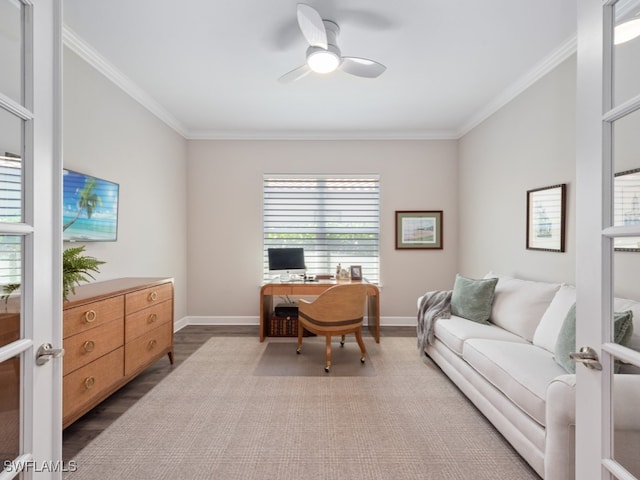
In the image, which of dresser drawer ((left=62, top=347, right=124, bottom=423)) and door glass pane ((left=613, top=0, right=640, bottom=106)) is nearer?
door glass pane ((left=613, top=0, right=640, bottom=106))

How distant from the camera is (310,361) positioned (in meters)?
3.39

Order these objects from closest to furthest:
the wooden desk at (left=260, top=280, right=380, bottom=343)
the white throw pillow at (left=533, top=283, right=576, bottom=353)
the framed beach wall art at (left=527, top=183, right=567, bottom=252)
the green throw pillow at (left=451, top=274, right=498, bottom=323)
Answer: the white throw pillow at (left=533, top=283, right=576, bottom=353) → the framed beach wall art at (left=527, top=183, right=567, bottom=252) → the green throw pillow at (left=451, top=274, right=498, bottom=323) → the wooden desk at (left=260, top=280, right=380, bottom=343)

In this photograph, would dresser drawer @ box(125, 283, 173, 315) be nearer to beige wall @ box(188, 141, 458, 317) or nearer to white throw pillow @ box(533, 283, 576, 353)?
beige wall @ box(188, 141, 458, 317)

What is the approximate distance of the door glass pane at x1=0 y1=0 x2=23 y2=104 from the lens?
870mm

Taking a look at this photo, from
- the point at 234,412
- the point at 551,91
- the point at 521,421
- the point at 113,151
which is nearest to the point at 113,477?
the point at 234,412

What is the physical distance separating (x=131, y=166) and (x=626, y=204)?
381 centimetres

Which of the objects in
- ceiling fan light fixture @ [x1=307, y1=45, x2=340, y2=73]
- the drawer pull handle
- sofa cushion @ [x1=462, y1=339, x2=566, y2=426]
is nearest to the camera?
sofa cushion @ [x1=462, y1=339, x2=566, y2=426]

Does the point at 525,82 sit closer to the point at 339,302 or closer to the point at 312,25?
the point at 312,25

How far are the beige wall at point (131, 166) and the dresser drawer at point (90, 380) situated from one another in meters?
0.89

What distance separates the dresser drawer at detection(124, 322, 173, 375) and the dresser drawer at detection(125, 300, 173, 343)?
0.04 meters

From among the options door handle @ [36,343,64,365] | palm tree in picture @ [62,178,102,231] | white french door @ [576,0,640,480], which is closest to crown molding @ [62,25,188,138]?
palm tree in picture @ [62,178,102,231]

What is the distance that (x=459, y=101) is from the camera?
3695 mm

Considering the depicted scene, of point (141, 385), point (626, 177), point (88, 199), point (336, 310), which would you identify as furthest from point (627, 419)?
point (88, 199)

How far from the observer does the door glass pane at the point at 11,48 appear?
870mm
